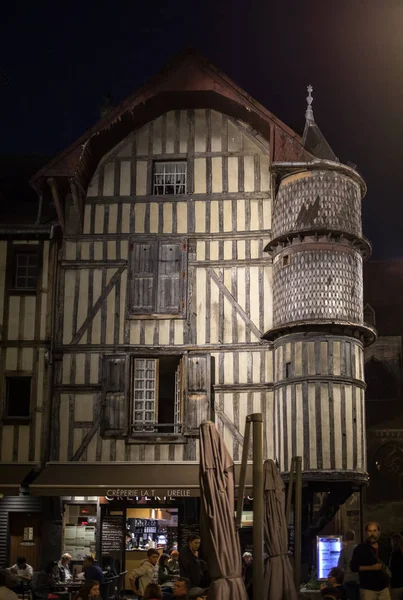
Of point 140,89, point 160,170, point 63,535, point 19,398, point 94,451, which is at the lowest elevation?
point 63,535

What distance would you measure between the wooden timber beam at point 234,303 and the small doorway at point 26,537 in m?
6.39

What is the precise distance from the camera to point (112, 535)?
64.8 ft

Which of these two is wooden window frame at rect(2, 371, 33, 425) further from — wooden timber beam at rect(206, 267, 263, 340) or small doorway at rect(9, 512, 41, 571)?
wooden timber beam at rect(206, 267, 263, 340)

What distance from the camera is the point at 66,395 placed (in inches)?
749

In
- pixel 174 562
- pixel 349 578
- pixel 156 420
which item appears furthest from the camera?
pixel 156 420

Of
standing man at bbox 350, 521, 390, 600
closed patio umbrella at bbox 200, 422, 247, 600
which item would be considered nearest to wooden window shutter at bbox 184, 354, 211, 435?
standing man at bbox 350, 521, 390, 600

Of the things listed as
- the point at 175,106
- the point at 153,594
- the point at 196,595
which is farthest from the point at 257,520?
the point at 175,106

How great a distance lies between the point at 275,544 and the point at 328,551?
6.94m

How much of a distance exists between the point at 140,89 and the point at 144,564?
11604 mm

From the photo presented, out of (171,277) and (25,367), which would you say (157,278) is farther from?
Result: (25,367)

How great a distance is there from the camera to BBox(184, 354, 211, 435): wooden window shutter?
1856 cm

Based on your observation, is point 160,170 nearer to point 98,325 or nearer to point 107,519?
point 98,325

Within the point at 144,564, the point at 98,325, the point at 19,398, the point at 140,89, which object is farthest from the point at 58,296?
the point at 144,564

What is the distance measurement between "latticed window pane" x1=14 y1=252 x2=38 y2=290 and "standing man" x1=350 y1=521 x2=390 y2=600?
1148 cm
